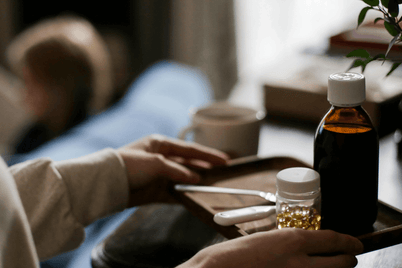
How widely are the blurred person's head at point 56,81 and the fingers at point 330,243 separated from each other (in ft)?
4.93

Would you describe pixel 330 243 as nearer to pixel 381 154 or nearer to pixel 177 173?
pixel 177 173

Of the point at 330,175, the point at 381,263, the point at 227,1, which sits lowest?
the point at 381,263

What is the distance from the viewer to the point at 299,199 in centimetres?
46

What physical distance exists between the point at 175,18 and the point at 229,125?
2.09m

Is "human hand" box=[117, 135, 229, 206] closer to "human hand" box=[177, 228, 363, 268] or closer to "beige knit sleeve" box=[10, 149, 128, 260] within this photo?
"beige knit sleeve" box=[10, 149, 128, 260]

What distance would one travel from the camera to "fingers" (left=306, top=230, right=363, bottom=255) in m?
0.46

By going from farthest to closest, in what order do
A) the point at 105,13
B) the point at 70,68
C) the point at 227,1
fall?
the point at 105,13 < the point at 227,1 < the point at 70,68

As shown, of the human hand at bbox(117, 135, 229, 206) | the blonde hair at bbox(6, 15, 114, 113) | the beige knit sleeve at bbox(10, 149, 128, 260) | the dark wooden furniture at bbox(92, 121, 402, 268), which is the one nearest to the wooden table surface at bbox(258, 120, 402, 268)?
the dark wooden furniture at bbox(92, 121, 402, 268)

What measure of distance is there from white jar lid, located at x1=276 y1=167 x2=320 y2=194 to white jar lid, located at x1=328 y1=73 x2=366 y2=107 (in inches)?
3.1

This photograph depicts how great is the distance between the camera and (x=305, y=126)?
1.02 meters

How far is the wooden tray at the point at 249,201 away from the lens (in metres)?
0.51

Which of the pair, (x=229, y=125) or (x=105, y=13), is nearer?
(x=229, y=125)

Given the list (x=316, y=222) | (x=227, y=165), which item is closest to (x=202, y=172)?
(x=227, y=165)

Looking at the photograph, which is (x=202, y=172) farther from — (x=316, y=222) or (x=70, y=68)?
(x=70, y=68)
